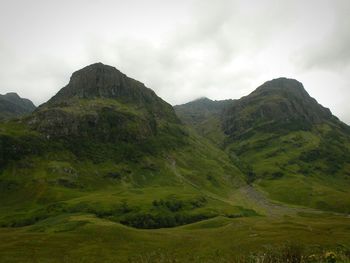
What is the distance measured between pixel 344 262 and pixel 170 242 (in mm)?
108622

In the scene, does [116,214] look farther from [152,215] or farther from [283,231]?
[283,231]

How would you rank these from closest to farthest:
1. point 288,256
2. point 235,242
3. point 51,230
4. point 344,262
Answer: point 344,262 → point 288,256 → point 235,242 → point 51,230

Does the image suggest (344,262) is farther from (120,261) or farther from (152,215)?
(152,215)

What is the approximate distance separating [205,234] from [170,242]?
19222mm

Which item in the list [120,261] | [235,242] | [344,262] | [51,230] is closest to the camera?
[344,262]

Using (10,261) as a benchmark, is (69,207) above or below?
above

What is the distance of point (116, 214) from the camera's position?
18225 cm

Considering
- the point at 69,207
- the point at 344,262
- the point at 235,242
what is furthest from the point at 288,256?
the point at 69,207

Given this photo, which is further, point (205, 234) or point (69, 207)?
point (69, 207)

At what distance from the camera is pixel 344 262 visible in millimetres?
18484

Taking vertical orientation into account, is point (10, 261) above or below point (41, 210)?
below

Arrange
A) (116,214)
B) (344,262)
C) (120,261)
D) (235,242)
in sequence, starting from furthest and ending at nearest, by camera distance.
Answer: (116,214)
(235,242)
(120,261)
(344,262)

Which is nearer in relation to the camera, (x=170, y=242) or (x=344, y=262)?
(x=344, y=262)

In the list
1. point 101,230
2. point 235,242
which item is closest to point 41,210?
point 101,230
